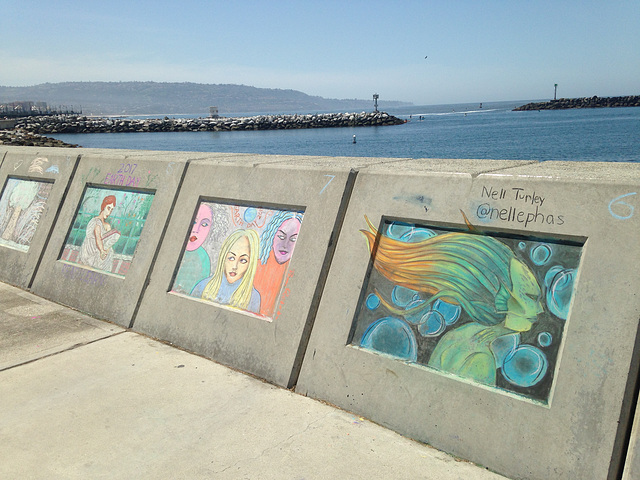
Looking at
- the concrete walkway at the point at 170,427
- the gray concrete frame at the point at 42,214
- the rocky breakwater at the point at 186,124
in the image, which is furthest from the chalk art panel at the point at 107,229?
the rocky breakwater at the point at 186,124

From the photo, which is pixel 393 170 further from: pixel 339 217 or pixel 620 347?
pixel 620 347

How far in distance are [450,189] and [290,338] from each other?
168cm

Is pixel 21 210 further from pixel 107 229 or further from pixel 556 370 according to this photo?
pixel 556 370

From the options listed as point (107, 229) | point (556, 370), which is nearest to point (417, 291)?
point (556, 370)

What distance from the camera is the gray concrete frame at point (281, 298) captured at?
13.9 ft

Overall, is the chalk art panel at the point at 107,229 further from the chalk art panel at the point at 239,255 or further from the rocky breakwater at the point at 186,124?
the rocky breakwater at the point at 186,124

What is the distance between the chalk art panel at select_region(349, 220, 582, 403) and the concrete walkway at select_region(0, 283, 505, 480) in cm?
58

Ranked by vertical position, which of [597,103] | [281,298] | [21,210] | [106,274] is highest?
[597,103]

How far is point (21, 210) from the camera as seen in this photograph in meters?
7.52

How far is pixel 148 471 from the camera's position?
121 inches

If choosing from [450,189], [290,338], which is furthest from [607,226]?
[290,338]

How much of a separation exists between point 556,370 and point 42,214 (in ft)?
21.7

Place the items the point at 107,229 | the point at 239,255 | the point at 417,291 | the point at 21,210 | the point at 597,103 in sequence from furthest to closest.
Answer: the point at 597,103
the point at 21,210
the point at 107,229
the point at 239,255
the point at 417,291

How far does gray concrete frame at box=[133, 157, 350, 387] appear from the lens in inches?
167
